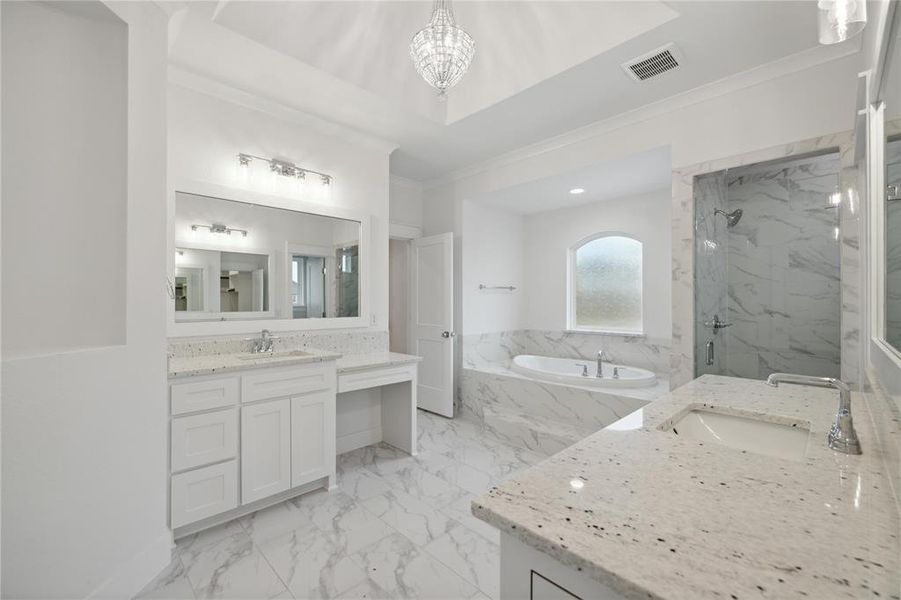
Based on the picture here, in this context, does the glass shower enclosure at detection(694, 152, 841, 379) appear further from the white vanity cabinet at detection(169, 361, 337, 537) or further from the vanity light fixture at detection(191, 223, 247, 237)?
the vanity light fixture at detection(191, 223, 247, 237)

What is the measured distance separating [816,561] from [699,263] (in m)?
2.62

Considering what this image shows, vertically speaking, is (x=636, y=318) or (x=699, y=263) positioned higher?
(x=699, y=263)

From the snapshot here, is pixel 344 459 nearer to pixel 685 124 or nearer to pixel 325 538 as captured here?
pixel 325 538

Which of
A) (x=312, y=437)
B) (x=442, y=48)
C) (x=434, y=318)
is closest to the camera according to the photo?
(x=442, y=48)

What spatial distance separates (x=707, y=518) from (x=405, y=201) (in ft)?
14.4

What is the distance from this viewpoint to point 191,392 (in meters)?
2.05

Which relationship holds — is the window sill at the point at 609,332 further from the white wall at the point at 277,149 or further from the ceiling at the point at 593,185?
the white wall at the point at 277,149

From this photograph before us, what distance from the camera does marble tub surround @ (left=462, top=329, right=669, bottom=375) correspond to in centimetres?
419

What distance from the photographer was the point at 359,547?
6.60 feet

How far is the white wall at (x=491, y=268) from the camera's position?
4.48m

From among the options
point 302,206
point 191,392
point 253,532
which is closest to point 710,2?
point 302,206

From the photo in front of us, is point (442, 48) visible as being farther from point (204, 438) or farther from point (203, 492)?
point (203, 492)

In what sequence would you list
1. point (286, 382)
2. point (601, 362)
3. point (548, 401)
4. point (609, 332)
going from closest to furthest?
1. point (286, 382)
2. point (548, 401)
3. point (601, 362)
4. point (609, 332)

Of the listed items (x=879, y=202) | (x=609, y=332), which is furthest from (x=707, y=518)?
(x=609, y=332)
